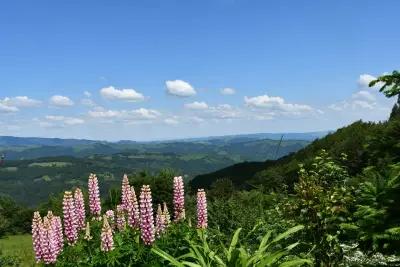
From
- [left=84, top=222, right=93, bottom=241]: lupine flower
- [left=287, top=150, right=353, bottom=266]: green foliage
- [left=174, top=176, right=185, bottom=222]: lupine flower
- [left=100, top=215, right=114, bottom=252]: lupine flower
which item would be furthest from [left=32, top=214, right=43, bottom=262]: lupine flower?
[left=287, top=150, right=353, bottom=266]: green foliage

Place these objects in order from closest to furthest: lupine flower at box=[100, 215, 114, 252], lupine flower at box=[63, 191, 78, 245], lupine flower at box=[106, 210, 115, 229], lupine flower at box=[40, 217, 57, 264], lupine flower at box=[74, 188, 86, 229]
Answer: lupine flower at box=[100, 215, 114, 252] < lupine flower at box=[40, 217, 57, 264] < lupine flower at box=[63, 191, 78, 245] < lupine flower at box=[74, 188, 86, 229] < lupine flower at box=[106, 210, 115, 229]

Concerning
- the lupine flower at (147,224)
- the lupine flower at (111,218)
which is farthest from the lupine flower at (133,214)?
the lupine flower at (111,218)

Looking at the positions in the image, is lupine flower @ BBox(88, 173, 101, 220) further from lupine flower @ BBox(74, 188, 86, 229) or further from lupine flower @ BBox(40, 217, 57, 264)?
lupine flower @ BBox(40, 217, 57, 264)

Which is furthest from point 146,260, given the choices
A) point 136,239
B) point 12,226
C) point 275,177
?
point 12,226

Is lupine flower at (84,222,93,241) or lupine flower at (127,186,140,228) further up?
lupine flower at (127,186,140,228)

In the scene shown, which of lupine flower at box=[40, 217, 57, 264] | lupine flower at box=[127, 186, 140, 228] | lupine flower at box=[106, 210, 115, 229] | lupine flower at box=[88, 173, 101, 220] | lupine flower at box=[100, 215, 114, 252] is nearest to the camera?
lupine flower at box=[100, 215, 114, 252]

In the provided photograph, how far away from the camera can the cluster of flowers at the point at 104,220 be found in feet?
27.6

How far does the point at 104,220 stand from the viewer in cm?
839

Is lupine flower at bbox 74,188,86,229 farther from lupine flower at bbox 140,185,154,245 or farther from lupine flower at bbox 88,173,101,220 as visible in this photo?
lupine flower at bbox 140,185,154,245

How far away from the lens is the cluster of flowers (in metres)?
8.41

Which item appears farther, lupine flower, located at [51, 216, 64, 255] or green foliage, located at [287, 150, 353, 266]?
green foliage, located at [287, 150, 353, 266]

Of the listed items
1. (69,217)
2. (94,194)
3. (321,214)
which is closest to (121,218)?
(94,194)

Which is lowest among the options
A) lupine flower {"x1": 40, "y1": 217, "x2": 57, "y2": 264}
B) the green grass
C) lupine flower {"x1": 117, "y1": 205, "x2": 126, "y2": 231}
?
the green grass

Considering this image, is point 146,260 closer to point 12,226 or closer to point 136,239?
point 136,239
